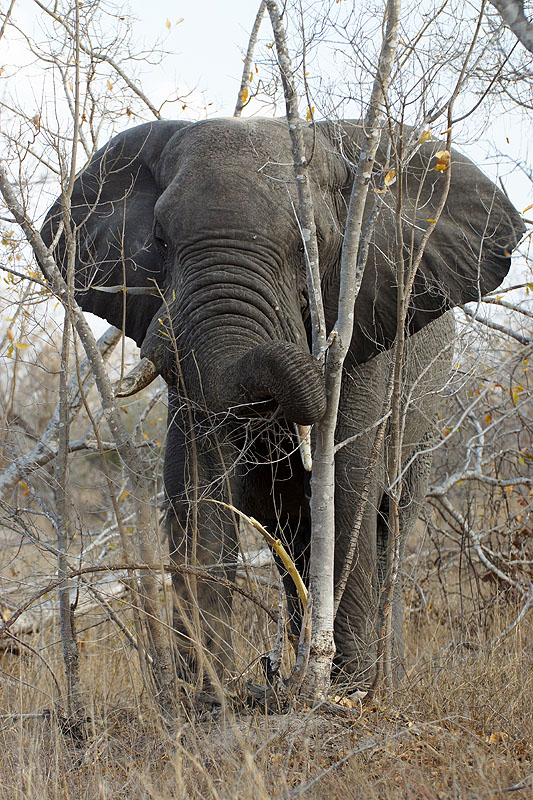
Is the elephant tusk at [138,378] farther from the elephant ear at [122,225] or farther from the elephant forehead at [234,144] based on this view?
the elephant forehead at [234,144]

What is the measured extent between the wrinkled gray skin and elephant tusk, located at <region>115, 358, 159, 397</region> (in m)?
0.19

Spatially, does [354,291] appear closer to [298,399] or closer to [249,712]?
[298,399]

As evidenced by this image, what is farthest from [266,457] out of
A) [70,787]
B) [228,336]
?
[70,787]

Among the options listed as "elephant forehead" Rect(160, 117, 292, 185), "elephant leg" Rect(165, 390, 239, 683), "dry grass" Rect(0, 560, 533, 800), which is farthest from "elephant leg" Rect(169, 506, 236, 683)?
"elephant forehead" Rect(160, 117, 292, 185)

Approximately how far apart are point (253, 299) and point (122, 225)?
1.38 m

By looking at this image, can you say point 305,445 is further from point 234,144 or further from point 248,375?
point 234,144

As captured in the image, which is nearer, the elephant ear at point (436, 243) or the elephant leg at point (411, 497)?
the elephant ear at point (436, 243)

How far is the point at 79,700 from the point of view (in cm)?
466

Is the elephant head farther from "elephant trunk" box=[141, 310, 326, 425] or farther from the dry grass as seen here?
the dry grass

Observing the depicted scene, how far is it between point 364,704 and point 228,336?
5.75 ft

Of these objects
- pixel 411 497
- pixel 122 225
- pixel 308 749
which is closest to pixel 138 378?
pixel 122 225

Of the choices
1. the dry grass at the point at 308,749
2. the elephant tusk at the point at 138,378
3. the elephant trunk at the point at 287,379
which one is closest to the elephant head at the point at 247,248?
the elephant trunk at the point at 287,379

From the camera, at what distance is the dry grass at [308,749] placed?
10.4 ft

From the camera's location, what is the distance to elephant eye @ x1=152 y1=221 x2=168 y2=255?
5048mm
